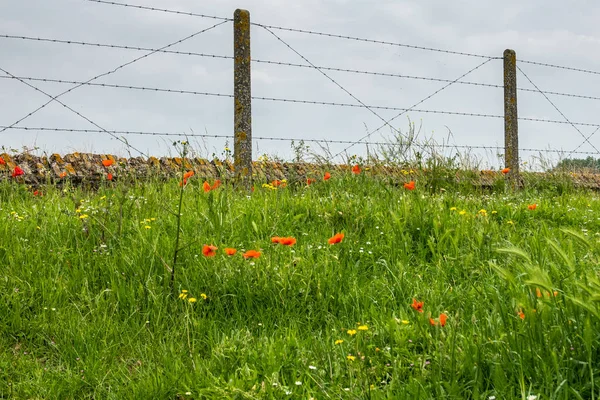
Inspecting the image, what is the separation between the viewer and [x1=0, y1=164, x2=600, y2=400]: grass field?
2068 millimetres

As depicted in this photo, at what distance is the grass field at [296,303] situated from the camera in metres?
2.07

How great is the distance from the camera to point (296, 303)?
3.11m

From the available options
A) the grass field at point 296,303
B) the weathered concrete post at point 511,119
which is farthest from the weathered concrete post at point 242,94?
the weathered concrete post at point 511,119

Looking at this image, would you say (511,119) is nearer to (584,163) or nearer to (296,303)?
(584,163)

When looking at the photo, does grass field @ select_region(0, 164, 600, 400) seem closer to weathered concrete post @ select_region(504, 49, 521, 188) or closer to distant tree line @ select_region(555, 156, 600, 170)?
weathered concrete post @ select_region(504, 49, 521, 188)

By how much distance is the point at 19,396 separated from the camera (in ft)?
8.69

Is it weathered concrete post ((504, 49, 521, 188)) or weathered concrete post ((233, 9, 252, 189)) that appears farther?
weathered concrete post ((504, 49, 521, 188))

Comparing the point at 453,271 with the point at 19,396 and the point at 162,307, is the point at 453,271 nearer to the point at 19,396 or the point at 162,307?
the point at 162,307

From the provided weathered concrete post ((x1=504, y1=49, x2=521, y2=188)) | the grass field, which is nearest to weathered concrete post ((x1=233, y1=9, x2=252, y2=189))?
the grass field

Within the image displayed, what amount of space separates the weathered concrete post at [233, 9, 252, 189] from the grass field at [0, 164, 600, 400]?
2.11 metres

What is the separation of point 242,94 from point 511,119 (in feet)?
15.6

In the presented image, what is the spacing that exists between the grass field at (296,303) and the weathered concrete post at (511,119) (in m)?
4.84

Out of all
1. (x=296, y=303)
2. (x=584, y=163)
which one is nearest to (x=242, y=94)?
(x=296, y=303)

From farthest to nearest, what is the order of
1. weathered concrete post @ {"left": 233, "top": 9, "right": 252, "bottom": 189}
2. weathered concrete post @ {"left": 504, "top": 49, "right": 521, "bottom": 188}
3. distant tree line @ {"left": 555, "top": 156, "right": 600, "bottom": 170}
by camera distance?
1. distant tree line @ {"left": 555, "top": 156, "right": 600, "bottom": 170}
2. weathered concrete post @ {"left": 504, "top": 49, "right": 521, "bottom": 188}
3. weathered concrete post @ {"left": 233, "top": 9, "right": 252, "bottom": 189}
